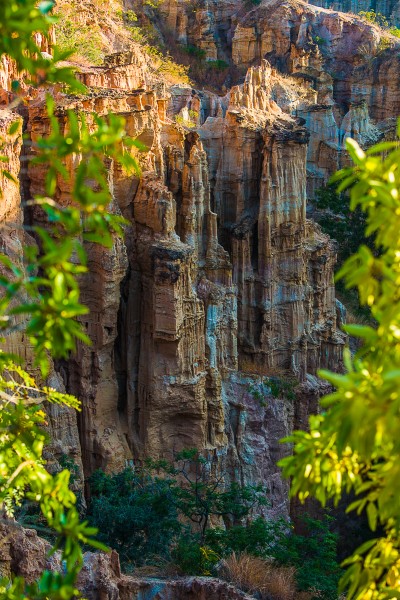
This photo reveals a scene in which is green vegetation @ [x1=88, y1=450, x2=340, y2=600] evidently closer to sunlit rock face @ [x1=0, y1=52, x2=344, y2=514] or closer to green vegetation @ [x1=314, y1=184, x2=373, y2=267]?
sunlit rock face @ [x1=0, y1=52, x2=344, y2=514]

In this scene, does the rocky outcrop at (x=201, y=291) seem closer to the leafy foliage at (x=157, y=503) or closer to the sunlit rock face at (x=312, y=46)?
the leafy foliage at (x=157, y=503)

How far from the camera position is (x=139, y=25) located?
45281 millimetres

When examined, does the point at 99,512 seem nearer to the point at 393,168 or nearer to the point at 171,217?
the point at 171,217

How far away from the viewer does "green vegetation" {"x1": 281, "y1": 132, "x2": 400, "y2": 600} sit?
4.30 m

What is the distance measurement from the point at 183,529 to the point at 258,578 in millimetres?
5047

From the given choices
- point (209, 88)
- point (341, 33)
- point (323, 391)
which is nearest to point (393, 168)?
point (323, 391)

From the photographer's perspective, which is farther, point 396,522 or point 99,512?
point 99,512

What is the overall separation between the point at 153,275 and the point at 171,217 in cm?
124

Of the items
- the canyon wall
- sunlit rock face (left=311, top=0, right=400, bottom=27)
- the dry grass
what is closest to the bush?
the canyon wall

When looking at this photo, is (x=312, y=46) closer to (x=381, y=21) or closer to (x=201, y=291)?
(x=381, y=21)

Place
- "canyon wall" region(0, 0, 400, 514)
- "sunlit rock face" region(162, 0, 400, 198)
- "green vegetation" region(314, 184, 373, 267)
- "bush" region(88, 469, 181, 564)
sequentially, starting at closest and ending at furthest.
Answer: "bush" region(88, 469, 181, 564) < "canyon wall" region(0, 0, 400, 514) < "green vegetation" region(314, 184, 373, 267) < "sunlit rock face" region(162, 0, 400, 198)

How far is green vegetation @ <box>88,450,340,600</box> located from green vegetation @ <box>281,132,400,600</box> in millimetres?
8498

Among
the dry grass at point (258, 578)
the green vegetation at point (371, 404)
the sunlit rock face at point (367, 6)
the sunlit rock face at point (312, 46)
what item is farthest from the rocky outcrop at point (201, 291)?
the sunlit rock face at point (367, 6)

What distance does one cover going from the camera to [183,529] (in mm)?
17828
